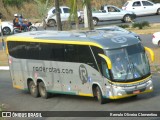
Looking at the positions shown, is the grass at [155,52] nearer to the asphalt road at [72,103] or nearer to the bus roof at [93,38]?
the asphalt road at [72,103]

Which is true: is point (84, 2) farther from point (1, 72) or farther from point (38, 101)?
point (1, 72)

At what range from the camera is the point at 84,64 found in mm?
22000

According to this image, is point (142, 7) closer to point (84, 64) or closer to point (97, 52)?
point (84, 64)

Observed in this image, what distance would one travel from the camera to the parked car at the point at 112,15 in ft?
177

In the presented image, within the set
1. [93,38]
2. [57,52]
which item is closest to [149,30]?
[57,52]

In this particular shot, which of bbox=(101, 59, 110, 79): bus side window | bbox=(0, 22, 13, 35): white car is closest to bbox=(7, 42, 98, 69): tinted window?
bbox=(101, 59, 110, 79): bus side window

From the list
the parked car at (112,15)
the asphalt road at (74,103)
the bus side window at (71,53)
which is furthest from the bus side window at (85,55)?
the parked car at (112,15)

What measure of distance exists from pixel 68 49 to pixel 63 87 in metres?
1.73

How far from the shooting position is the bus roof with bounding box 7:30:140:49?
21297 millimetres

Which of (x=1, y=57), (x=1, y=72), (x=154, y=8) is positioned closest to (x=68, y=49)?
(x=1, y=72)

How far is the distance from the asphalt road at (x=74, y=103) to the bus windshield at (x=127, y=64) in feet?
3.40

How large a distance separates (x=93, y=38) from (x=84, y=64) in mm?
1088

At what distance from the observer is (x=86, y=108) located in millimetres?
21125

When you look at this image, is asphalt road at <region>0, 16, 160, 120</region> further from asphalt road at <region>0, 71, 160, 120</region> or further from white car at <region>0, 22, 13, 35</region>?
white car at <region>0, 22, 13, 35</region>
